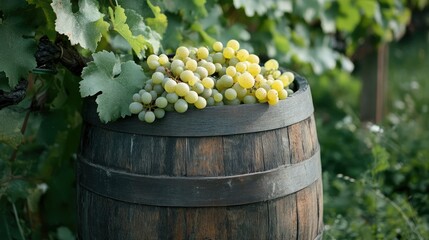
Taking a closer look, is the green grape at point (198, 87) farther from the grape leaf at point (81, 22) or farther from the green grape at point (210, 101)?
the grape leaf at point (81, 22)

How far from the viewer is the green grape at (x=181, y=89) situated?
7.26 feet

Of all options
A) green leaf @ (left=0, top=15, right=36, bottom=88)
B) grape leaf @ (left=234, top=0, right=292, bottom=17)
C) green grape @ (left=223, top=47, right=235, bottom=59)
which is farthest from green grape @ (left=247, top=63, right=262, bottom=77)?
grape leaf @ (left=234, top=0, right=292, bottom=17)

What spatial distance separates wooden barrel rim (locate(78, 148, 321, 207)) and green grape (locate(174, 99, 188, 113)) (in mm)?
211

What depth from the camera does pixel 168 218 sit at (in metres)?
2.25

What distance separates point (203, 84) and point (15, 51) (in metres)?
0.65

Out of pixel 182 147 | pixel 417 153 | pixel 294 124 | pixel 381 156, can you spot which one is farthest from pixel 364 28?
pixel 182 147

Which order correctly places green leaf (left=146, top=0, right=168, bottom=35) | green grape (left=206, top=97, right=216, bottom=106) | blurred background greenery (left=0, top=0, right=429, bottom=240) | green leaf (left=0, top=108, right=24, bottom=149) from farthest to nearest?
blurred background greenery (left=0, top=0, right=429, bottom=240) < green leaf (left=146, top=0, right=168, bottom=35) < green leaf (left=0, top=108, right=24, bottom=149) < green grape (left=206, top=97, right=216, bottom=106)

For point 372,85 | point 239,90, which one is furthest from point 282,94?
point 372,85

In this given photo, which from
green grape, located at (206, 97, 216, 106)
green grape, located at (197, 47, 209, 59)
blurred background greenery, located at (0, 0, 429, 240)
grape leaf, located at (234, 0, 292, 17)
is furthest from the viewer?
grape leaf, located at (234, 0, 292, 17)

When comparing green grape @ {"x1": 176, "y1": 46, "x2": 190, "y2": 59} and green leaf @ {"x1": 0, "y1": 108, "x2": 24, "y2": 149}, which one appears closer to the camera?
green grape @ {"x1": 176, "y1": 46, "x2": 190, "y2": 59}

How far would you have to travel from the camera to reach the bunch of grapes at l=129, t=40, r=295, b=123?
2229mm

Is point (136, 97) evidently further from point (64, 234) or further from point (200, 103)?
point (64, 234)

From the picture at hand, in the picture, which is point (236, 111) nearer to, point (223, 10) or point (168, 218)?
point (168, 218)

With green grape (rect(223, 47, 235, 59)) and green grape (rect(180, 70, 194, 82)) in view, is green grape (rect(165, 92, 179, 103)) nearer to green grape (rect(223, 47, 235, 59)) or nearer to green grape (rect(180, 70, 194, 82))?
green grape (rect(180, 70, 194, 82))
